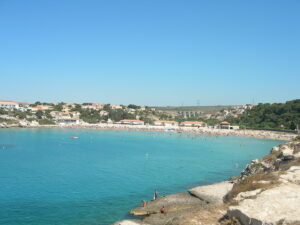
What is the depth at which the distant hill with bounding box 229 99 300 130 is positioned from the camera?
103m

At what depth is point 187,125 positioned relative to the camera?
142625mm

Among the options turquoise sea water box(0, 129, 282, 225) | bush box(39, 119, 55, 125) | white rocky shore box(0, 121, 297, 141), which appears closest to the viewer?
turquoise sea water box(0, 129, 282, 225)

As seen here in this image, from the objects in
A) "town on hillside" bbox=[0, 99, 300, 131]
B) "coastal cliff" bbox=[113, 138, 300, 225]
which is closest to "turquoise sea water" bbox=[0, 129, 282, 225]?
"coastal cliff" bbox=[113, 138, 300, 225]

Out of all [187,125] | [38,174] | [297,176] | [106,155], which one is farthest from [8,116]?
[297,176]

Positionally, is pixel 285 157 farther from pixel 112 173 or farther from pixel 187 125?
pixel 187 125

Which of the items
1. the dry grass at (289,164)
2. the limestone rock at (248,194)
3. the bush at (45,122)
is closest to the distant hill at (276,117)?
the bush at (45,122)

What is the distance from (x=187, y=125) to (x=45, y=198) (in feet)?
395

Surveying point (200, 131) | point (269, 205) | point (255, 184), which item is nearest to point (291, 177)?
point (255, 184)

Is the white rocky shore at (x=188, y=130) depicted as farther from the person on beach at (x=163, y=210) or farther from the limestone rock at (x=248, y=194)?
the limestone rock at (x=248, y=194)

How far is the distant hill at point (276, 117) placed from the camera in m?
103

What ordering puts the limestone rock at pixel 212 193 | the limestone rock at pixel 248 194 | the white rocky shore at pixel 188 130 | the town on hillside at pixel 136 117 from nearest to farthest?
the limestone rock at pixel 248 194
the limestone rock at pixel 212 193
the white rocky shore at pixel 188 130
the town on hillside at pixel 136 117

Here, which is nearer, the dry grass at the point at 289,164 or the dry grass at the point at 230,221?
the dry grass at the point at 230,221

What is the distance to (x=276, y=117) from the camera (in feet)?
360

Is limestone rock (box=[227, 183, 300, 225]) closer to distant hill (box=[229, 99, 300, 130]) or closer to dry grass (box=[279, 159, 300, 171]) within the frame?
dry grass (box=[279, 159, 300, 171])
